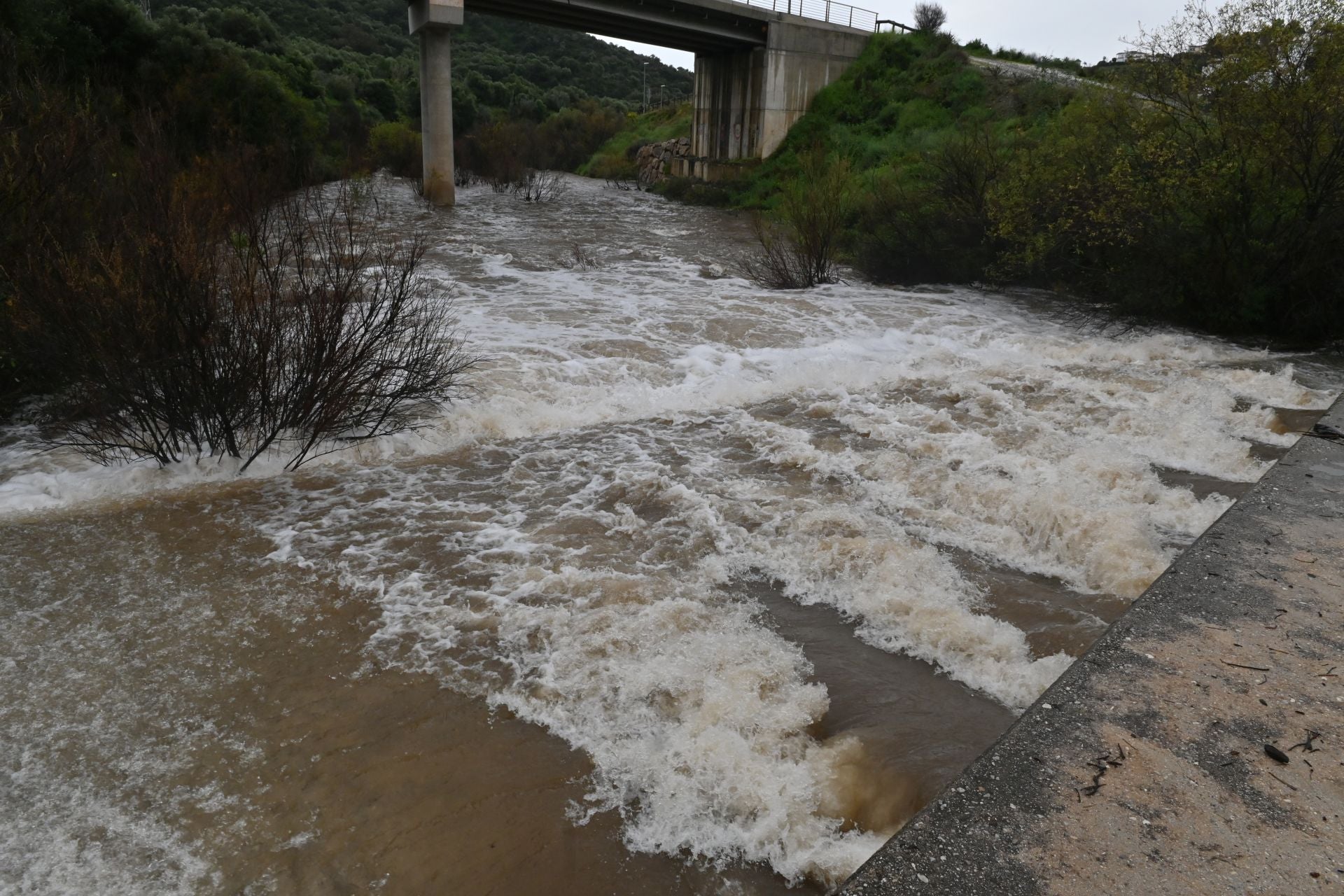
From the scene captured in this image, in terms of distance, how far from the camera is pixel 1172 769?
300cm

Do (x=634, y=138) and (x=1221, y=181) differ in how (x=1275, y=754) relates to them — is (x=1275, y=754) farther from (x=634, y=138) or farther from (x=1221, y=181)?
(x=634, y=138)

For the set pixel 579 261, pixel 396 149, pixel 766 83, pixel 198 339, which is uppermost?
pixel 766 83

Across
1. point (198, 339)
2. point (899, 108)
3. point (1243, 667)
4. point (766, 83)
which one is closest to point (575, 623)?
point (1243, 667)

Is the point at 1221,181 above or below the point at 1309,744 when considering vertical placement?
above

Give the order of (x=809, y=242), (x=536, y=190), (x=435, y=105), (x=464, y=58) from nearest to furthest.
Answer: (x=809, y=242), (x=435, y=105), (x=536, y=190), (x=464, y=58)

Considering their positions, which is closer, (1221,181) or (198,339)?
(198,339)

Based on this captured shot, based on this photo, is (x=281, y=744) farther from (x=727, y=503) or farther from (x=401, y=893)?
(x=727, y=503)

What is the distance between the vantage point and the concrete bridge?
27141 mm

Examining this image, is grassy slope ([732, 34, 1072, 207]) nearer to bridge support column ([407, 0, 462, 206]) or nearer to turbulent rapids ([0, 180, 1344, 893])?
bridge support column ([407, 0, 462, 206])

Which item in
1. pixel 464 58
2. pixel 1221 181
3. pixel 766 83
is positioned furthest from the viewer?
pixel 464 58

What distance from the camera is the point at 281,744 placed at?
3961 millimetres

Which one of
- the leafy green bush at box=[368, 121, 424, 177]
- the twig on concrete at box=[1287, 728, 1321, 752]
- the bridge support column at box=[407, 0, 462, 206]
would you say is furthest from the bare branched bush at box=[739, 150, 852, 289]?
the leafy green bush at box=[368, 121, 424, 177]

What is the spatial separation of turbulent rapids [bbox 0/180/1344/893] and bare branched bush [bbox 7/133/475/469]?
1.06 ft

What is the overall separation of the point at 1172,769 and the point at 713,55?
37.8 m
